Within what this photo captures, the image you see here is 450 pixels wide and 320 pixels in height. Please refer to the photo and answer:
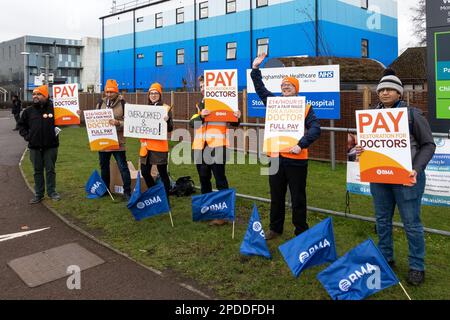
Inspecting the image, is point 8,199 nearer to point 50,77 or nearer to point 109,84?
point 109,84

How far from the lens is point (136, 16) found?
143 feet

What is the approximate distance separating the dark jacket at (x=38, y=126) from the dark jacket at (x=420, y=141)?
6.51 m

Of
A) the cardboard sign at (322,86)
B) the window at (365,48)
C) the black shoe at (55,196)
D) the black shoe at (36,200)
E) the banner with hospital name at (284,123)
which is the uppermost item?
the window at (365,48)

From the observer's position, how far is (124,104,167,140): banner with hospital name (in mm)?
7414

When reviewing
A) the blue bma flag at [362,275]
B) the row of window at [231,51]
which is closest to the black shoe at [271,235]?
the blue bma flag at [362,275]

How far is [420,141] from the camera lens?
4496 mm

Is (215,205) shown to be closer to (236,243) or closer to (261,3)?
(236,243)

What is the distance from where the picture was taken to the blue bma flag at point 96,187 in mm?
8625

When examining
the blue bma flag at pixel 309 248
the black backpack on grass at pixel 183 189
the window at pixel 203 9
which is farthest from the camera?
the window at pixel 203 9

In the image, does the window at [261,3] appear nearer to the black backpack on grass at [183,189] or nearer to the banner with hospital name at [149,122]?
the black backpack on grass at [183,189]

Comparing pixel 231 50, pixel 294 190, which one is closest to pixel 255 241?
pixel 294 190

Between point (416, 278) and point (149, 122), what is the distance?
15.7 ft

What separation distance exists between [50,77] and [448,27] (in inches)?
905
